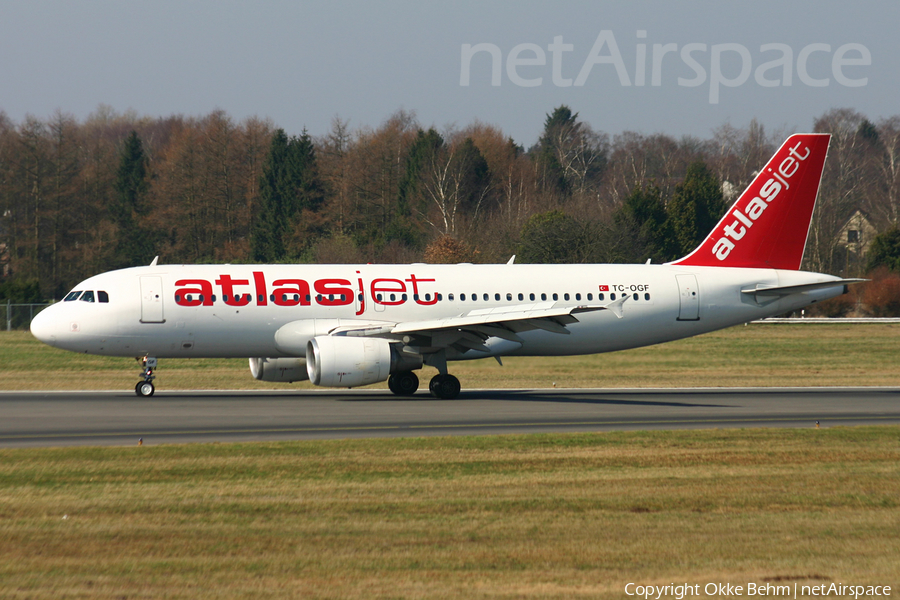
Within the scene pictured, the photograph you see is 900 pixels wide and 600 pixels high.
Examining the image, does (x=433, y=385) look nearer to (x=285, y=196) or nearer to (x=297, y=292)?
(x=297, y=292)

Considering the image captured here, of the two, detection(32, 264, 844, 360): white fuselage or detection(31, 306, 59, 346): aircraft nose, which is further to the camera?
detection(32, 264, 844, 360): white fuselage

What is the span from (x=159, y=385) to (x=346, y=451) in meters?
19.1

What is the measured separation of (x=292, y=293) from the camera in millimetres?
30219

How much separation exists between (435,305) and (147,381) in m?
9.15

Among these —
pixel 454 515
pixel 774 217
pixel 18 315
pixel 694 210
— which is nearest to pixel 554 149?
pixel 694 210

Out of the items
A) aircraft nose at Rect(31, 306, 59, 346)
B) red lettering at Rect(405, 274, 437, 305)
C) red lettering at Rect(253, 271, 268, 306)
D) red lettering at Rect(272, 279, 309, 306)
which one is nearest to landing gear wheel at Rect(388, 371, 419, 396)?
red lettering at Rect(405, 274, 437, 305)

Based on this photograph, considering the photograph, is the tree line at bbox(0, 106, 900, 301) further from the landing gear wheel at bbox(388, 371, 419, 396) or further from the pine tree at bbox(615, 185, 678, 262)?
the landing gear wheel at bbox(388, 371, 419, 396)

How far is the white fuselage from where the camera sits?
29.5m

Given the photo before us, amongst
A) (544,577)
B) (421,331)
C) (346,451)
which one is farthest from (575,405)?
(544,577)

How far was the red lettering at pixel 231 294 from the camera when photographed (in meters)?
29.7

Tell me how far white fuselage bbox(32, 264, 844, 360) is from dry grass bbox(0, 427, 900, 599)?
11.6m

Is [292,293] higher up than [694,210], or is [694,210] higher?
[694,210]

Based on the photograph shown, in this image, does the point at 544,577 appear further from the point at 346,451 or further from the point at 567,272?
the point at 567,272

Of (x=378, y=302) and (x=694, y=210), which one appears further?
(x=694, y=210)
